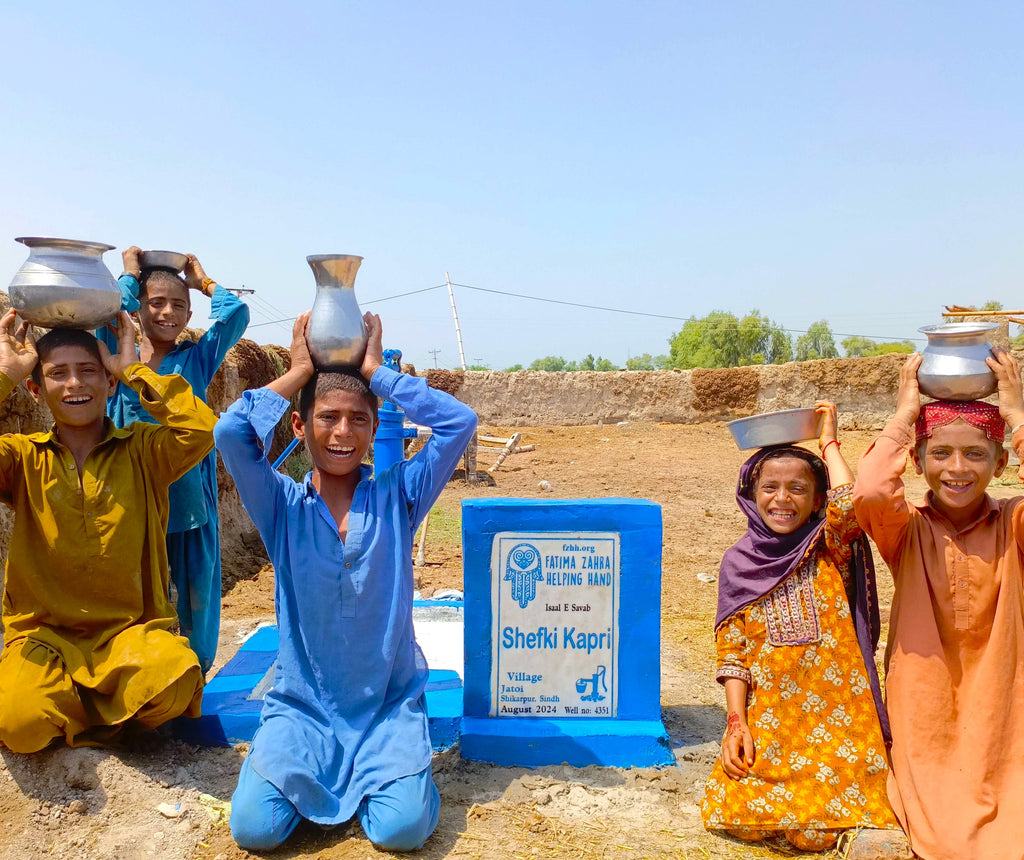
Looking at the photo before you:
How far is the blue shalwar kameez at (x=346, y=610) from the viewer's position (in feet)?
8.61

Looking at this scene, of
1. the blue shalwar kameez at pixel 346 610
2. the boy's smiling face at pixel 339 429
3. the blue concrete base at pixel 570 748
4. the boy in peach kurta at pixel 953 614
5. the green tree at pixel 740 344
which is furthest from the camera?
the green tree at pixel 740 344

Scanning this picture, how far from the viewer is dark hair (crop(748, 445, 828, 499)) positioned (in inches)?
111

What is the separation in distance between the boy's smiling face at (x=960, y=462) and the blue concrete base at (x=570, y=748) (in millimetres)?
1358

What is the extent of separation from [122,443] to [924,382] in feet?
9.24

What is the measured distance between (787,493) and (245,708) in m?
2.26

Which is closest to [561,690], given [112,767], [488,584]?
[488,584]

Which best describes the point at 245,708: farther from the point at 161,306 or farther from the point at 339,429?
the point at 161,306

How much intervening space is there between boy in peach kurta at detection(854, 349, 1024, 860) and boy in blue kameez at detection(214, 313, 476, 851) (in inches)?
56.1

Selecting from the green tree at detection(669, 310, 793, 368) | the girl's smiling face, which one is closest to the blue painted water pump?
the girl's smiling face

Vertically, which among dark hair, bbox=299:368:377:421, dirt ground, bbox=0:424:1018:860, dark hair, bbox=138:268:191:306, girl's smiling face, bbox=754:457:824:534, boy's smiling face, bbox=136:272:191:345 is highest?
dark hair, bbox=138:268:191:306

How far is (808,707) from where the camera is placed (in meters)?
2.71

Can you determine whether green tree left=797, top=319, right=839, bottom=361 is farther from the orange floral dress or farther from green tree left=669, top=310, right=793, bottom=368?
the orange floral dress

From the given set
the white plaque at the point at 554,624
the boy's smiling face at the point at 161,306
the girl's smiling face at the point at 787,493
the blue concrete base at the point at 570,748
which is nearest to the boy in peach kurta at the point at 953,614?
the girl's smiling face at the point at 787,493

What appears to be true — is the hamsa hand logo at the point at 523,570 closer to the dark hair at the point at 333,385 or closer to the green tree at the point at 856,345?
the dark hair at the point at 333,385
